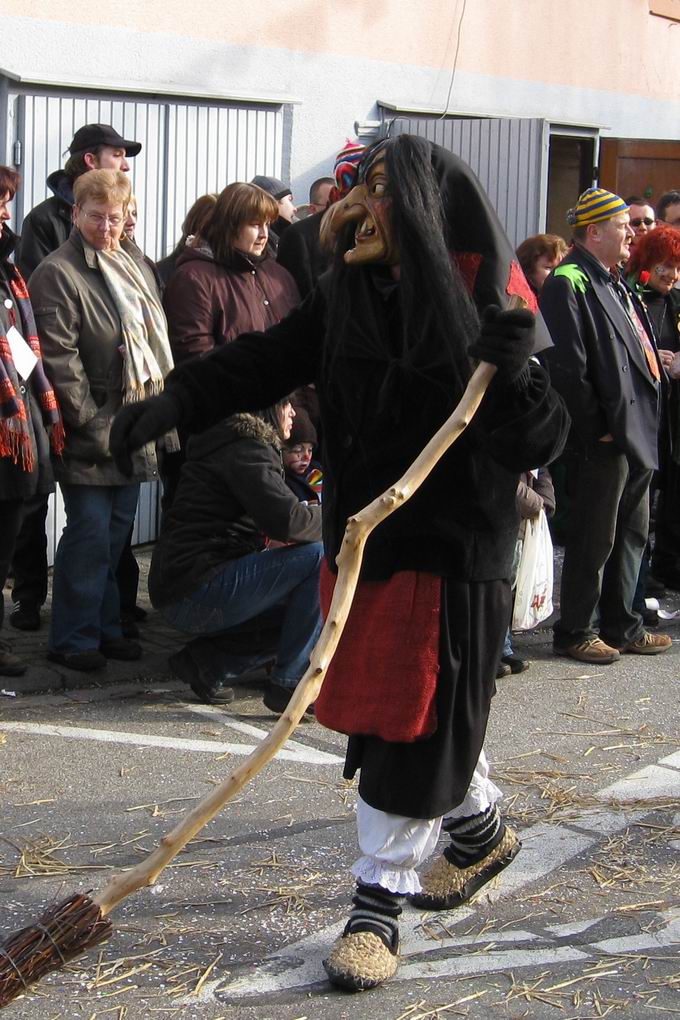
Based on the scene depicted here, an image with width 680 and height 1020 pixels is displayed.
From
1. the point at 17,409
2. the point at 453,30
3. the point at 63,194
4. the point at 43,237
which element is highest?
the point at 453,30

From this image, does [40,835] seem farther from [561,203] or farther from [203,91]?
[561,203]

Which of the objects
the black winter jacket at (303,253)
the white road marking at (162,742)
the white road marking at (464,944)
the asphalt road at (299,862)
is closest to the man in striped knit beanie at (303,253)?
the black winter jacket at (303,253)

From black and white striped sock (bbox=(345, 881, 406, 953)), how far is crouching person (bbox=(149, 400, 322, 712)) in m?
2.09

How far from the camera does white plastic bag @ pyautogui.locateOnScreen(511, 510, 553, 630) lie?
20.9 feet

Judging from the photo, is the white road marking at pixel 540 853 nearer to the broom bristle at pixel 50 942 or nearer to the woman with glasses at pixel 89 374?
the broom bristle at pixel 50 942

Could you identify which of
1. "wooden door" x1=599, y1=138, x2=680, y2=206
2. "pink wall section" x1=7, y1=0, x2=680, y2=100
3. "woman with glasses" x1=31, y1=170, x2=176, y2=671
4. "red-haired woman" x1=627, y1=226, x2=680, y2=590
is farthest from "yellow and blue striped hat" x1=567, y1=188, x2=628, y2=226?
"wooden door" x1=599, y1=138, x2=680, y2=206

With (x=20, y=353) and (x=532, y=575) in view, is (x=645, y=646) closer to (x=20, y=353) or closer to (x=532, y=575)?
(x=532, y=575)

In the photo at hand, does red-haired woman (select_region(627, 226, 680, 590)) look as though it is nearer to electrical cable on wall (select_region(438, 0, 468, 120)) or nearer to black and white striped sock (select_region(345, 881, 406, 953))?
electrical cable on wall (select_region(438, 0, 468, 120))

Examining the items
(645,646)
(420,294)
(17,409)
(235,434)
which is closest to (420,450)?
(420,294)

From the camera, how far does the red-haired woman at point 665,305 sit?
7.93 metres

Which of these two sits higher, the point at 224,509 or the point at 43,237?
the point at 43,237

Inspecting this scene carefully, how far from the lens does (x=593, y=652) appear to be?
6809mm

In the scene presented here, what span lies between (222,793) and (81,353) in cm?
321

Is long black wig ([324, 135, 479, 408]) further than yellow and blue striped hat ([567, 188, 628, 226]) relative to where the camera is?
No
